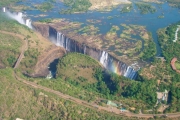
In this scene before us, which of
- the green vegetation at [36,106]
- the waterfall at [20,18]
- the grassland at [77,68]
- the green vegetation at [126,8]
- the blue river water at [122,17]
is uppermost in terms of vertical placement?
the green vegetation at [126,8]

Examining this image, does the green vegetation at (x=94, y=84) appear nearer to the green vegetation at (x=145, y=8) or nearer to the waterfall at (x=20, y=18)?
the waterfall at (x=20, y=18)

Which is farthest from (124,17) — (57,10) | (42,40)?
(42,40)

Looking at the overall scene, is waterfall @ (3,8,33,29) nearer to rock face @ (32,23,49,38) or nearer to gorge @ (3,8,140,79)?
gorge @ (3,8,140,79)

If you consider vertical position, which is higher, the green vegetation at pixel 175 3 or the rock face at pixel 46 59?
the green vegetation at pixel 175 3

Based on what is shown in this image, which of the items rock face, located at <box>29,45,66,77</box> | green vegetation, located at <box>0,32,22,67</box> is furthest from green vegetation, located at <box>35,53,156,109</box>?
green vegetation, located at <box>0,32,22,67</box>

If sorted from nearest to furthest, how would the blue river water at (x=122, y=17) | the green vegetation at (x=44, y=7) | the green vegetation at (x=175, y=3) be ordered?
the blue river water at (x=122, y=17)
the green vegetation at (x=44, y=7)
the green vegetation at (x=175, y=3)

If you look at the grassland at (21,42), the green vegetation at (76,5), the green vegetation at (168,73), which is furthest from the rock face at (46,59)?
the green vegetation at (76,5)

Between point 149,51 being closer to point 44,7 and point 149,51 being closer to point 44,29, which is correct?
point 44,29

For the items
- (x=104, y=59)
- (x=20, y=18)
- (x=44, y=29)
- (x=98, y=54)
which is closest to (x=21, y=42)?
(x=44, y=29)
